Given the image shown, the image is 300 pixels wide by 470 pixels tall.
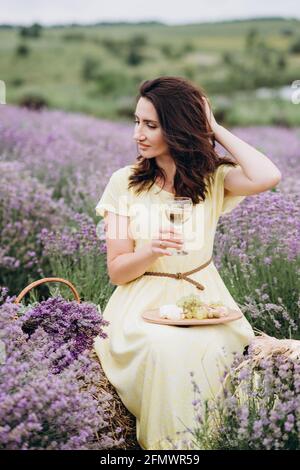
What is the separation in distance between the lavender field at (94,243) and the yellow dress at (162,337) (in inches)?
6.8

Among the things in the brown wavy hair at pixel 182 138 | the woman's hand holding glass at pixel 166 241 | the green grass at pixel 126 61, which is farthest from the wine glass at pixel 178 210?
the green grass at pixel 126 61

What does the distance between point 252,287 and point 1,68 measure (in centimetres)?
1982

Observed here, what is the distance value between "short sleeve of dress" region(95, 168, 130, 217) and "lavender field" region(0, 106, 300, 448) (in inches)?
18.8

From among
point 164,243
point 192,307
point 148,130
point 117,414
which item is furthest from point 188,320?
point 148,130

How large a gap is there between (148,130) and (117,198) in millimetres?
300

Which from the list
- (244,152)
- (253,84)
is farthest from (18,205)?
(253,84)

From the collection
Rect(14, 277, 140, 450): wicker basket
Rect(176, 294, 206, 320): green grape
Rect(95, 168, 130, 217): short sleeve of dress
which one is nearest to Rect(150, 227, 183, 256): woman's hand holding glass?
Rect(176, 294, 206, 320): green grape

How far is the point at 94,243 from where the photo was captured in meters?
4.25

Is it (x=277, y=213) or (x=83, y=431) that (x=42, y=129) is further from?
(x=83, y=431)

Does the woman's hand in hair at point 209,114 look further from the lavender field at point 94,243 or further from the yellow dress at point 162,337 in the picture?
the lavender field at point 94,243

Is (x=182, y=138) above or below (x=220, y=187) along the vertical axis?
above

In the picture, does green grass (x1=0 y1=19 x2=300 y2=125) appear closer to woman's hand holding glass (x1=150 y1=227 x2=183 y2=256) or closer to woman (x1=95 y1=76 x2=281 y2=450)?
woman (x1=95 y1=76 x2=281 y2=450)

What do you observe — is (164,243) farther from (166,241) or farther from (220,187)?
(220,187)

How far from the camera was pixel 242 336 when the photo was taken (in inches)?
121
